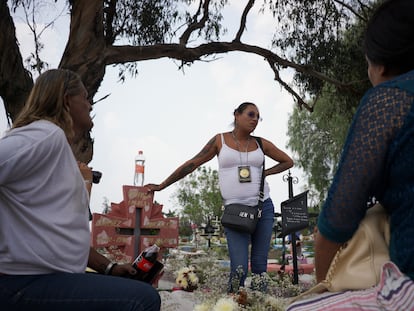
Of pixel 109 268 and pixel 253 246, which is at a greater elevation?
pixel 253 246

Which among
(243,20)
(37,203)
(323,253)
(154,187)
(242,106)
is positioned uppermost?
(243,20)

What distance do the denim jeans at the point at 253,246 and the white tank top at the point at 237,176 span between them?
0.51 feet

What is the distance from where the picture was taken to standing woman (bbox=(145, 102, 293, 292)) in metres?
4.16

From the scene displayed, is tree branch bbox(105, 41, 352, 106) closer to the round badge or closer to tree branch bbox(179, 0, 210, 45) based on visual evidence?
tree branch bbox(179, 0, 210, 45)

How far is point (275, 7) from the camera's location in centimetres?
888

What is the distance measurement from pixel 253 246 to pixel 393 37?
10.7 ft

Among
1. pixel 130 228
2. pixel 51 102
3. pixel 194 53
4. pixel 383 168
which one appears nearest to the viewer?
pixel 383 168

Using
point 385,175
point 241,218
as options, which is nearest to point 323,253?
point 385,175

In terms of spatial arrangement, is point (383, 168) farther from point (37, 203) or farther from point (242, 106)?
point (242, 106)

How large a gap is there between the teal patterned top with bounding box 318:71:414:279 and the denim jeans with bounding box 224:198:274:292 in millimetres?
3003

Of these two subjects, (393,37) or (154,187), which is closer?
(393,37)

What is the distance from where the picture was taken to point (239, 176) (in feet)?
14.0

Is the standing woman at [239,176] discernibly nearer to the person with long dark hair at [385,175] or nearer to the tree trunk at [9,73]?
the tree trunk at [9,73]

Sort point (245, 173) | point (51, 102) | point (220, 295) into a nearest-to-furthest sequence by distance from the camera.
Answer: point (51, 102) < point (220, 295) < point (245, 173)
